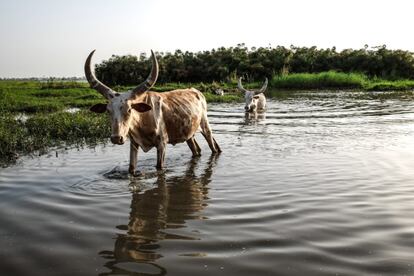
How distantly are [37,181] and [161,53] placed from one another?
4862 centimetres

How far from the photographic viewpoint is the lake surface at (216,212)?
3838 mm

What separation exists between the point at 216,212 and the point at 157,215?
0.70m

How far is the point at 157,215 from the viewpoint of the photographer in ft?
17.5

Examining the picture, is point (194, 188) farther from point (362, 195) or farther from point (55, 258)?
point (55, 258)

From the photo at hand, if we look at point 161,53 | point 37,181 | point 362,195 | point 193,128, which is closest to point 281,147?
point 193,128

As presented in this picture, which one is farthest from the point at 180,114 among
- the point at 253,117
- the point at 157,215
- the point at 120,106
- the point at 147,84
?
the point at 253,117

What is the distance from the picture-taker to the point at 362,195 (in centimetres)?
583

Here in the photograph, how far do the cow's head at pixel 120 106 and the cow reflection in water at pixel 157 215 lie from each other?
94 cm

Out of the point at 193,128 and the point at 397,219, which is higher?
the point at 193,128

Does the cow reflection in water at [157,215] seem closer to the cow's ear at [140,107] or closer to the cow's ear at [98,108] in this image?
the cow's ear at [140,107]

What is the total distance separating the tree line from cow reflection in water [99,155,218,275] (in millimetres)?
36502

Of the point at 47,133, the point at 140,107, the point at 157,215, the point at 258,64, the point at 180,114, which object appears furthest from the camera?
the point at 258,64

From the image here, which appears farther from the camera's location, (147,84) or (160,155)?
(160,155)

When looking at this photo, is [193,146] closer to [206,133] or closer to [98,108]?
[206,133]
